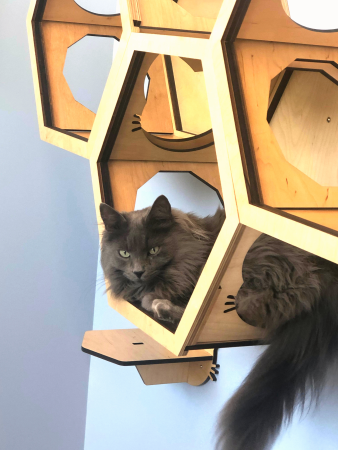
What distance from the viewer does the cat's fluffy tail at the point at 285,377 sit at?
0.89 meters

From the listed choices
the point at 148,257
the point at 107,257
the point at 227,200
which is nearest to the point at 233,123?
the point at 227,200

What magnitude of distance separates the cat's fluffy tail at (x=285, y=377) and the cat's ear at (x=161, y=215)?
44 cm

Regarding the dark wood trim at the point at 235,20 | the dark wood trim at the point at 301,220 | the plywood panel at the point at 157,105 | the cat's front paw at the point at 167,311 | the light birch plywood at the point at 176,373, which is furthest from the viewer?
the plywood panel at the point at 157,105

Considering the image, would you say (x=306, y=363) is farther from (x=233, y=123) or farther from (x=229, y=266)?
(x=233, y=123)

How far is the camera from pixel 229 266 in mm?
877

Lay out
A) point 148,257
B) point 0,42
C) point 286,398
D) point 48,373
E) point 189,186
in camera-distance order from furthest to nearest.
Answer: point 48,373 → point 0,42 → point 189,186 → point 148,257 → point 286,398

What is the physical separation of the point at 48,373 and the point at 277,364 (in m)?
1.79

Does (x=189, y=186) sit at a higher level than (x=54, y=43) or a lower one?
lower

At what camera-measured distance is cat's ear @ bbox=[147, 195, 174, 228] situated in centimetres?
116

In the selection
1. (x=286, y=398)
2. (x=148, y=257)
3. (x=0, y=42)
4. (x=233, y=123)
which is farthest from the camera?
(x=0, y=42)

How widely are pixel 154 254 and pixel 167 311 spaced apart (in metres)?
0.18

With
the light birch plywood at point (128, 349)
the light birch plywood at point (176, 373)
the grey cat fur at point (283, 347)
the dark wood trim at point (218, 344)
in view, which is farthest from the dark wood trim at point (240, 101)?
the light birch plywood at point (176, 373)

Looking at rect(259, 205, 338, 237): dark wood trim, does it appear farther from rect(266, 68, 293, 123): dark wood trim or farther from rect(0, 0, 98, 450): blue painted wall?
rect(0, 0, 98, 450): blue painted wall

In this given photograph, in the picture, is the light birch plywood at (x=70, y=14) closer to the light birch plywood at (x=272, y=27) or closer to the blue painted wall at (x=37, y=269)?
the blue painted wall at (x=37, y=269)
